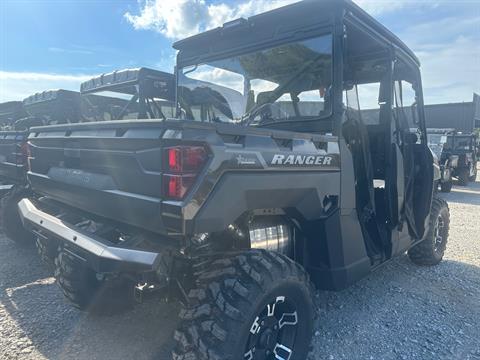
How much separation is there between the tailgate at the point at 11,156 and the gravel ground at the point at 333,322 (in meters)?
1.17

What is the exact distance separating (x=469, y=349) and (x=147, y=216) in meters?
2.77

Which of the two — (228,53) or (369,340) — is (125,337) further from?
(228,53)

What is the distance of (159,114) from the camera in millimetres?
4484

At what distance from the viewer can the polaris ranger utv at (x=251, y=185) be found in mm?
1960

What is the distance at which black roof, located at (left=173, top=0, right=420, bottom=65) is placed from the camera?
282 centimetres

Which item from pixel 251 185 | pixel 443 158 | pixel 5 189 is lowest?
pixel 443 158

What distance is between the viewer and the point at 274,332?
94.7 inches

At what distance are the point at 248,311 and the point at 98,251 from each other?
2.91ft

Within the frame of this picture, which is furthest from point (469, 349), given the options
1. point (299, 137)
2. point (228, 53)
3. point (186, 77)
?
point (186, 77)

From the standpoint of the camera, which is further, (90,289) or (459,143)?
(459,143)

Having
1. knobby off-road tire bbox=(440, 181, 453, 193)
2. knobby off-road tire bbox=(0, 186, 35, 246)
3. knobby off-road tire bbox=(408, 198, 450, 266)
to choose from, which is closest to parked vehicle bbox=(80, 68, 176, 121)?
knobby off-road tire bbox=(0, 186, 35, 246)

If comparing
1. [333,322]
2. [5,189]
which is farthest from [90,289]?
[5,189]

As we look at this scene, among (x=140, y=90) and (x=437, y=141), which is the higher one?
(x=140, y=90)

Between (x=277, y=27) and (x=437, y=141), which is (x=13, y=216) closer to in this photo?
(x=277, y=27)
